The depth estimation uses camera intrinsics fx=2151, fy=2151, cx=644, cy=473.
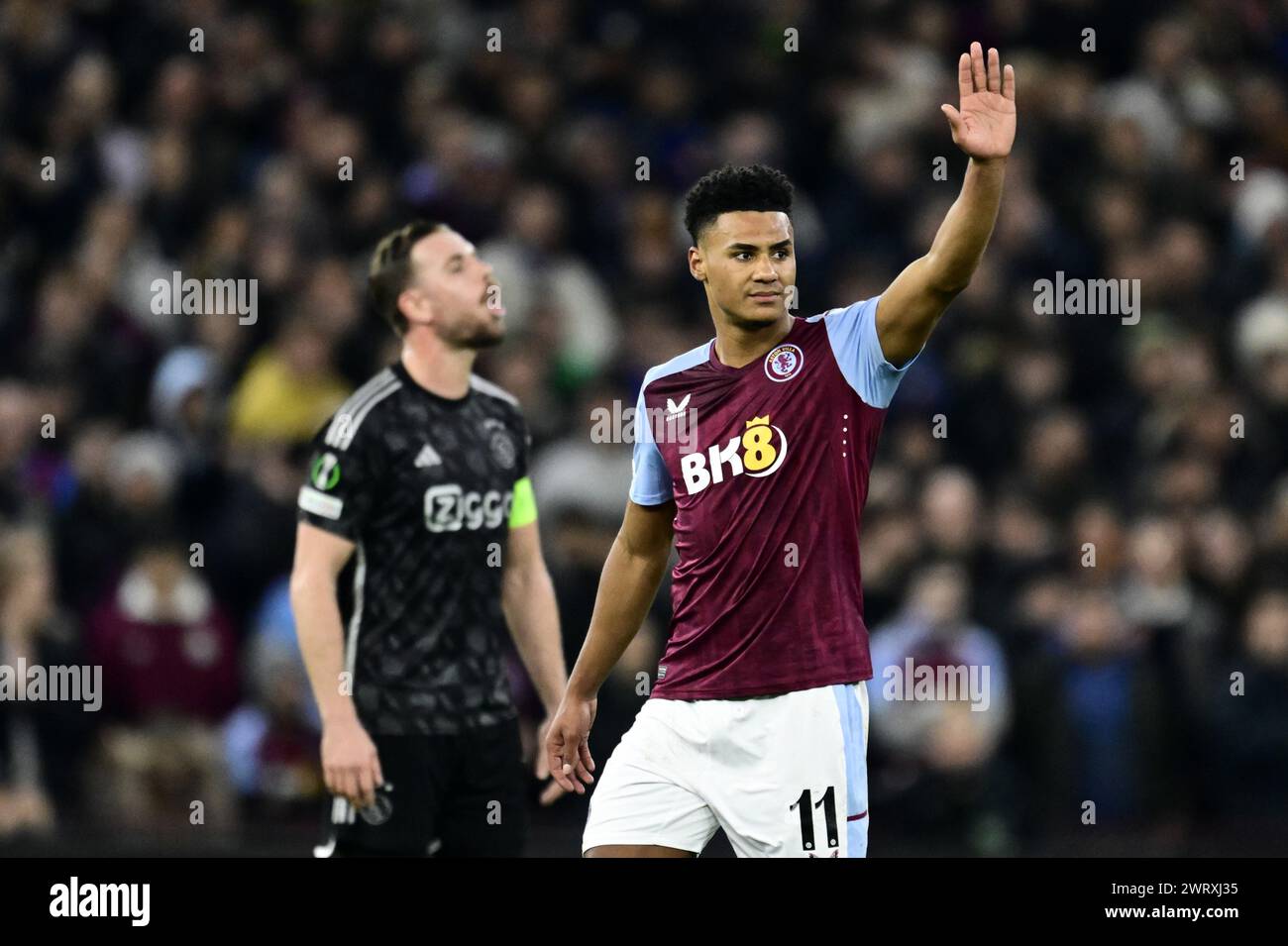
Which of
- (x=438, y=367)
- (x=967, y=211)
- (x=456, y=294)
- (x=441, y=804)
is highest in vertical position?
(x=456, y=294)

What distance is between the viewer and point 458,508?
7.38 metres

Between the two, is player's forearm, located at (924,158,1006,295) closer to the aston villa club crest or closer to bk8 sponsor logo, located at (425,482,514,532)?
the aston villa club crest

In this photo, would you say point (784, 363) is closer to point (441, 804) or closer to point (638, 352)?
point (441, 804)

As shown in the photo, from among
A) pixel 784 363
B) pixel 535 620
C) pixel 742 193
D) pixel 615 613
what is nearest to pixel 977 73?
pixel 742 193

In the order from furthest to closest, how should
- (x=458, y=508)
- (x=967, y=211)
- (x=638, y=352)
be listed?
(x=638, y=352) → (x=458, y=508) → (x=967, y=211)

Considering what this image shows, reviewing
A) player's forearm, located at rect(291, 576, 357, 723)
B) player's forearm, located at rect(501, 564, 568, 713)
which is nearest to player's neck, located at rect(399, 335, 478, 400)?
player's forearm, located at rect(501, 564, 568, 713)

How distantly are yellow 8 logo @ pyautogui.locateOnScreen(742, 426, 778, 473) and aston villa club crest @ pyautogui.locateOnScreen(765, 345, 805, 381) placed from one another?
0.54 ft

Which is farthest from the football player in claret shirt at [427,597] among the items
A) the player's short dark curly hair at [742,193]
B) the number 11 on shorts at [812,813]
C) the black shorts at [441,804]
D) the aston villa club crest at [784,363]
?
the aston villa club crest at [784,363]

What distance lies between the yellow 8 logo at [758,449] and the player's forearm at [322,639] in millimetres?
1825

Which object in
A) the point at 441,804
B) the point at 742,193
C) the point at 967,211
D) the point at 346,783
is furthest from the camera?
the point at 441,804

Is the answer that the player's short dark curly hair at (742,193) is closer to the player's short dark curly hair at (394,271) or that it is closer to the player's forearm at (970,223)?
the player's forearm at (970,223)

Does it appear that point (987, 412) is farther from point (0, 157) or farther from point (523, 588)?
point (0, 157)

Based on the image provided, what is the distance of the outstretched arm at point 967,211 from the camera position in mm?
5441

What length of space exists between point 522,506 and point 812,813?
82.1 inches
